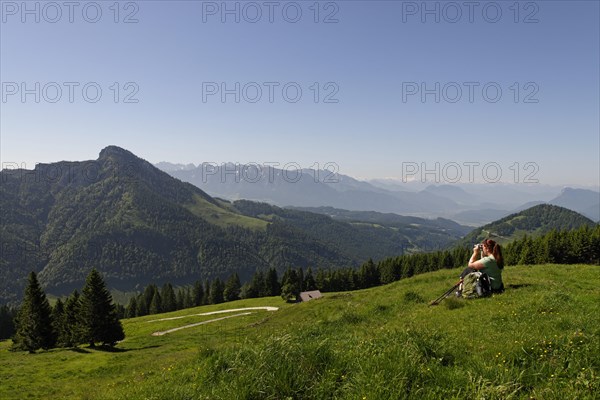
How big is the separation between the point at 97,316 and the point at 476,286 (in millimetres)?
51475

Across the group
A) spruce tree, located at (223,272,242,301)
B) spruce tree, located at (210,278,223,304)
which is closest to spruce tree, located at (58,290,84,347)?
spruce tree, located at (210,278,223,304)

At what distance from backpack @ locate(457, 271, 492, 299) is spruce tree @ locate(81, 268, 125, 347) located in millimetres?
49867

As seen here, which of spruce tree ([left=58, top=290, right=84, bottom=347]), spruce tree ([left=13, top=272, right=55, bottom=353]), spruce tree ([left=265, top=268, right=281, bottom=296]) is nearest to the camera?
spruce tree ([left=58, top=290, right=84, bottom=347])

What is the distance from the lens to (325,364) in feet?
23.4

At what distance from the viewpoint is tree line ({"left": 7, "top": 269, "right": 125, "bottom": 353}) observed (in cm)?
4925

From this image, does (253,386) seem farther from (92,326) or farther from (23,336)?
(23,336)

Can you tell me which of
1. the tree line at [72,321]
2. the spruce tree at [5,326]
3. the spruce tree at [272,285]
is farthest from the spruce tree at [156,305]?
the tree line at [72,321]

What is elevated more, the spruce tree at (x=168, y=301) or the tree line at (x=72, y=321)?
the tree line at (x=72, y=321)

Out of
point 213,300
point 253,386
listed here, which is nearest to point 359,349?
point 253,386

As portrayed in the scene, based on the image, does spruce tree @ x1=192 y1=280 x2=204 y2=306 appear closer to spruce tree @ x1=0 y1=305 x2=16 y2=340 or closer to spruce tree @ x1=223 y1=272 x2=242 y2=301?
spruce tree @ x1=223 y1=272 x2=242 y2=301

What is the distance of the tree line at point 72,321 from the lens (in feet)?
162

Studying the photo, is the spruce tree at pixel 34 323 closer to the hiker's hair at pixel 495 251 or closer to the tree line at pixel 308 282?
the tree line at pixel 308 282

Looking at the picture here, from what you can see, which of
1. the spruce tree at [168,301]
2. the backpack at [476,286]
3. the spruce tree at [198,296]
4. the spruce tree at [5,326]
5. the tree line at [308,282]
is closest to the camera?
the backpack at [476,286]

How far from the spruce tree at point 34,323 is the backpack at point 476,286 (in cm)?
6110
